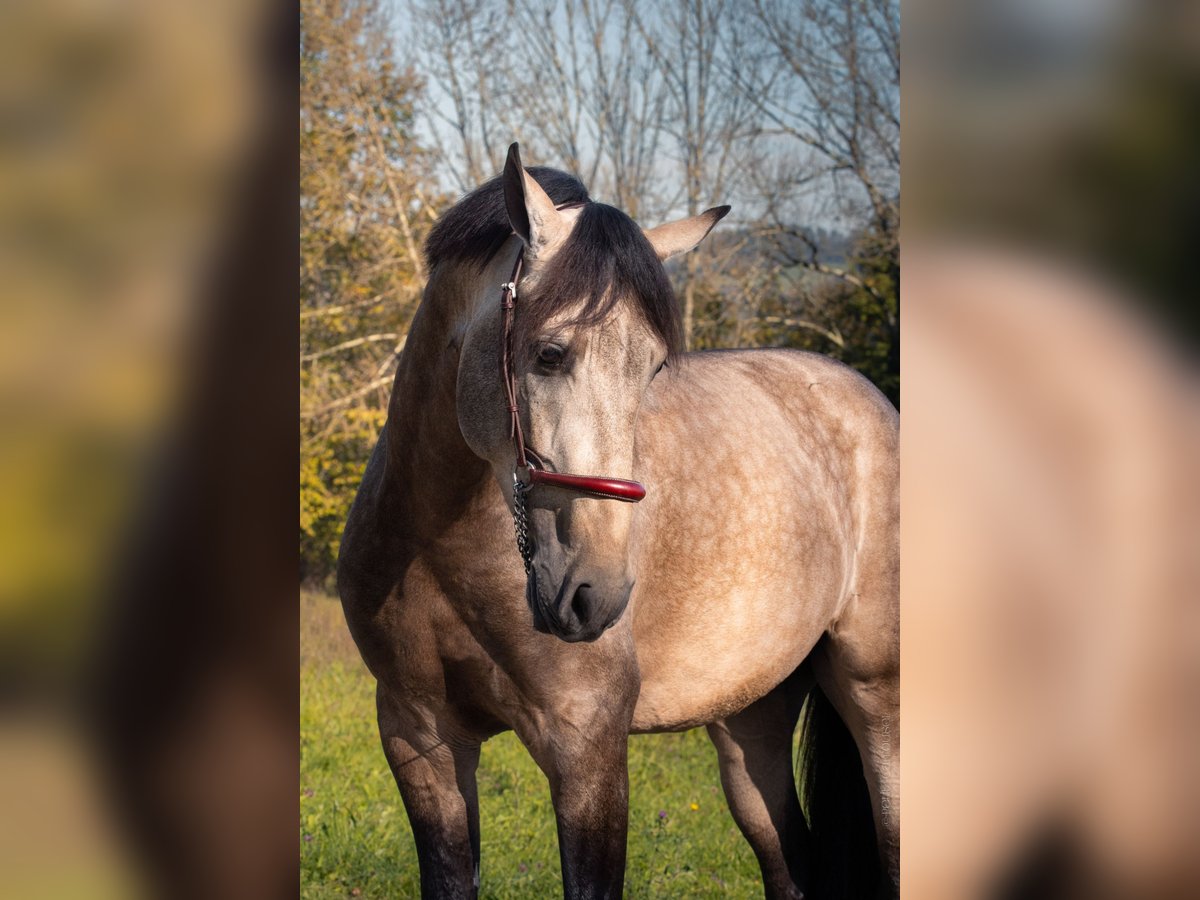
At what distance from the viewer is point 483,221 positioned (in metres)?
2.24

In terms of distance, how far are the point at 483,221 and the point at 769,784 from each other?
212 centimetres

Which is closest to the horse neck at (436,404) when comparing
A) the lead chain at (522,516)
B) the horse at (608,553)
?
the horse at (608,553)

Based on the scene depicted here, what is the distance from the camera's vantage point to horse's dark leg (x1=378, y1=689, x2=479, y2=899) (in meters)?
2.58

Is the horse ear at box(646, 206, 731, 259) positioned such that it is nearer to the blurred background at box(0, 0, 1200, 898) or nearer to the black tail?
the blurred background at box(0, 0, 1200, 898)

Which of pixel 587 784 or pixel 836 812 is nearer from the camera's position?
pixel 587 784

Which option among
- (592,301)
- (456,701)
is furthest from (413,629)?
(592,301)

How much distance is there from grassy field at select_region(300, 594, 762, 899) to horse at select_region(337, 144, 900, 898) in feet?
2.67

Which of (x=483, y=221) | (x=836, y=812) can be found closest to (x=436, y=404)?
(x=483, y=221)
